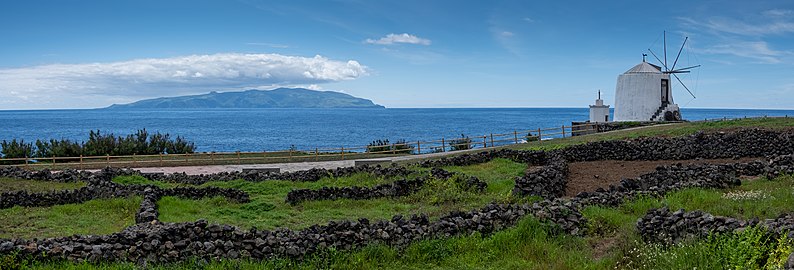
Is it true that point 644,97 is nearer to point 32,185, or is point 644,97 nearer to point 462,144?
point 462,144

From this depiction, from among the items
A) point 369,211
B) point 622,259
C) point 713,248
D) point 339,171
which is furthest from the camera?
point 339,171

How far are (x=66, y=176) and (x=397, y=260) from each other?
17660 mm

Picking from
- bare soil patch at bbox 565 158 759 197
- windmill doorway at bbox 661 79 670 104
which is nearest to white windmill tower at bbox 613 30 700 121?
windmill doorway at bbox 661 79 670 104

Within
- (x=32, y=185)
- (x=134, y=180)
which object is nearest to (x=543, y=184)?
(x=134, y=180)

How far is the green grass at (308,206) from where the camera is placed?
49.2 ft

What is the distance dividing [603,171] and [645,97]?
114ft

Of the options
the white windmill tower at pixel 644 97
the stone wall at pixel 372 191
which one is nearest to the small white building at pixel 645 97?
the white windmill tower at pixel 644 97

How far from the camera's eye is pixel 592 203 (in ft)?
45.6

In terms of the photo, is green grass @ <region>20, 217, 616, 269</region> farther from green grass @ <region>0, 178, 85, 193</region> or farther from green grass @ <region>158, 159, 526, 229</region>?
green grass @ <region>0, 178, 85, 193</region>

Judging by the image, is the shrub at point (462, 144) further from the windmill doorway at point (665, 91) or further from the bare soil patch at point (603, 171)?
the windmill doorway at point (665, 91)

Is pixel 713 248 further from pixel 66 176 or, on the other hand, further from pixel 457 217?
pixel 66 176

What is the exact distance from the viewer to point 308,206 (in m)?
16.6

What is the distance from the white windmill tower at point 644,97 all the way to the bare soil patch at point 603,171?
29944 millimetres

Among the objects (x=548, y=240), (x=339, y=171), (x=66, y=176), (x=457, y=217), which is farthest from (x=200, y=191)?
(x=548, y=240)
